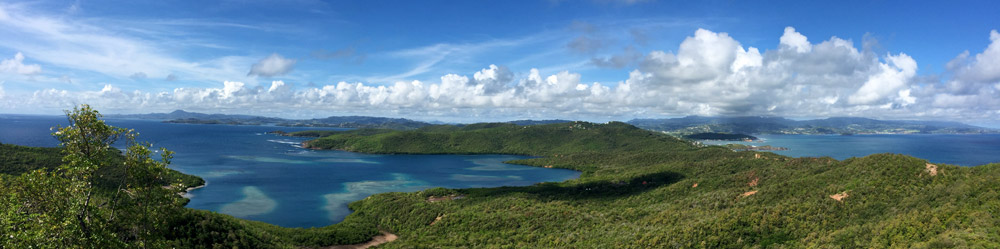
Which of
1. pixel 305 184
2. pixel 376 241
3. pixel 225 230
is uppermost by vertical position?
pixel 225 230

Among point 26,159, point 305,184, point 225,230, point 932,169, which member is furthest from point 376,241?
point 26,159

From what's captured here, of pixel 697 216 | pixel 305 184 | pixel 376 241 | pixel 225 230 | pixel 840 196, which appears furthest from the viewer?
pixel 305 184

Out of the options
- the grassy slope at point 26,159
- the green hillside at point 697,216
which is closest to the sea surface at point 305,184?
the green hillside at point 697,216

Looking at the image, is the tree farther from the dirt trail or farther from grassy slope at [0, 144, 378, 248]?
the dirt trail

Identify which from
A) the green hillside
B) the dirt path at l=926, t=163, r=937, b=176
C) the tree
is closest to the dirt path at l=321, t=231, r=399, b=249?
the green hillside

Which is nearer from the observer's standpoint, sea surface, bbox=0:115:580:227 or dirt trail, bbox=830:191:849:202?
dirt trail, bbox=830:191:849:202

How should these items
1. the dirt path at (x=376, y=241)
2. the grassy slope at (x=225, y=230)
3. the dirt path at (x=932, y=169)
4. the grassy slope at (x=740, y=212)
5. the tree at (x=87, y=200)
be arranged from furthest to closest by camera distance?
1. the dirt path at (x=376, y=241)
2. the dirt path at (x=932, y=169)
3. the grassy slope at (x=225, y=230)
4. the grassy slope at (x=740, y=212)
5. the tree at (x=87, y=200)

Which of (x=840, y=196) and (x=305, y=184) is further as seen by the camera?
(x=305, y=184)

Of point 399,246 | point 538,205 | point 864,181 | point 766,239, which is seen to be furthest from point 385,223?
point 864,181

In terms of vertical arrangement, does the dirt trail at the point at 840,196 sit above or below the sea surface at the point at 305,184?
above

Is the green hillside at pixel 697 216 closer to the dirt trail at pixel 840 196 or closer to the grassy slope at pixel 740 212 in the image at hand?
the dirt trail at pixel 840 196

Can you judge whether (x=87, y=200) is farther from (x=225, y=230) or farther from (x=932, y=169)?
(x=932, y=169)

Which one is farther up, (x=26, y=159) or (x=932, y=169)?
(x=932, y=169)
